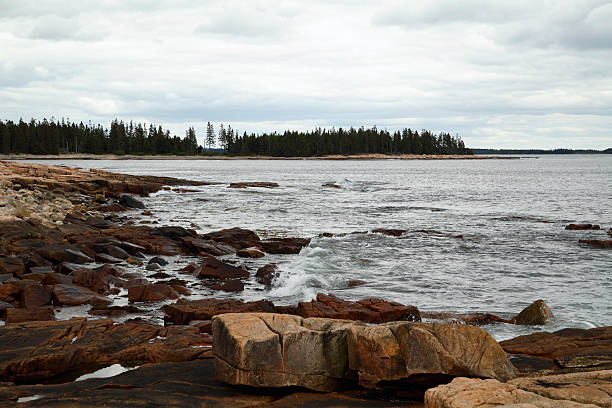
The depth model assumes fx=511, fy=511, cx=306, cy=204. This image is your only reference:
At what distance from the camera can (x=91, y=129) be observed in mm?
188125

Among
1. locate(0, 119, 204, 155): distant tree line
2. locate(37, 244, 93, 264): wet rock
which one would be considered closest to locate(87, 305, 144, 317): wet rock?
locate(37, 244, 93, 264): wet rock

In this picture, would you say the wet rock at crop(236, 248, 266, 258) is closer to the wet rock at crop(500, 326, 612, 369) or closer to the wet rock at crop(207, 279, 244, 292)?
the wet rock at crop(207, 279, 244, 292)

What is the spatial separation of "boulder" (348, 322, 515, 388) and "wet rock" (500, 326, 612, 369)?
1.55m

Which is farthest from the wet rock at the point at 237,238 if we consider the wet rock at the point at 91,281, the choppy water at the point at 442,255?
the wet rock at the point at 91,281

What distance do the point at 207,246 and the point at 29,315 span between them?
8980 mm

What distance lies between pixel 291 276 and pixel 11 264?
7307 mm

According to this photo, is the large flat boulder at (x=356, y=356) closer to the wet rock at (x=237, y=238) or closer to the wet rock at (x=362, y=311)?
the wet rock at (x=362, y=311)

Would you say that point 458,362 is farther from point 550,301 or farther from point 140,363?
point 550,301

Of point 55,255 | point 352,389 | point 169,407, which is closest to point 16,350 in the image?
point 169,407

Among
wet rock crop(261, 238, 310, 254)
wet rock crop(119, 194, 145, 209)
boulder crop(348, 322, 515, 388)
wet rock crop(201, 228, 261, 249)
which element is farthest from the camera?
wet rock crop(119, 194, 145, 209)

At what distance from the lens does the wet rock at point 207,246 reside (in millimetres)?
18109

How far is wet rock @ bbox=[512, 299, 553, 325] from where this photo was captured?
35.0 ft

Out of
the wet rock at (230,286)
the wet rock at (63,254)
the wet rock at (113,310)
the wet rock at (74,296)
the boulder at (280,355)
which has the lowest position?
the wet rock at (230,286)

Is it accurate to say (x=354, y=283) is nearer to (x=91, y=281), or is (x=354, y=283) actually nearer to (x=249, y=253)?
(x=249, y=253)
